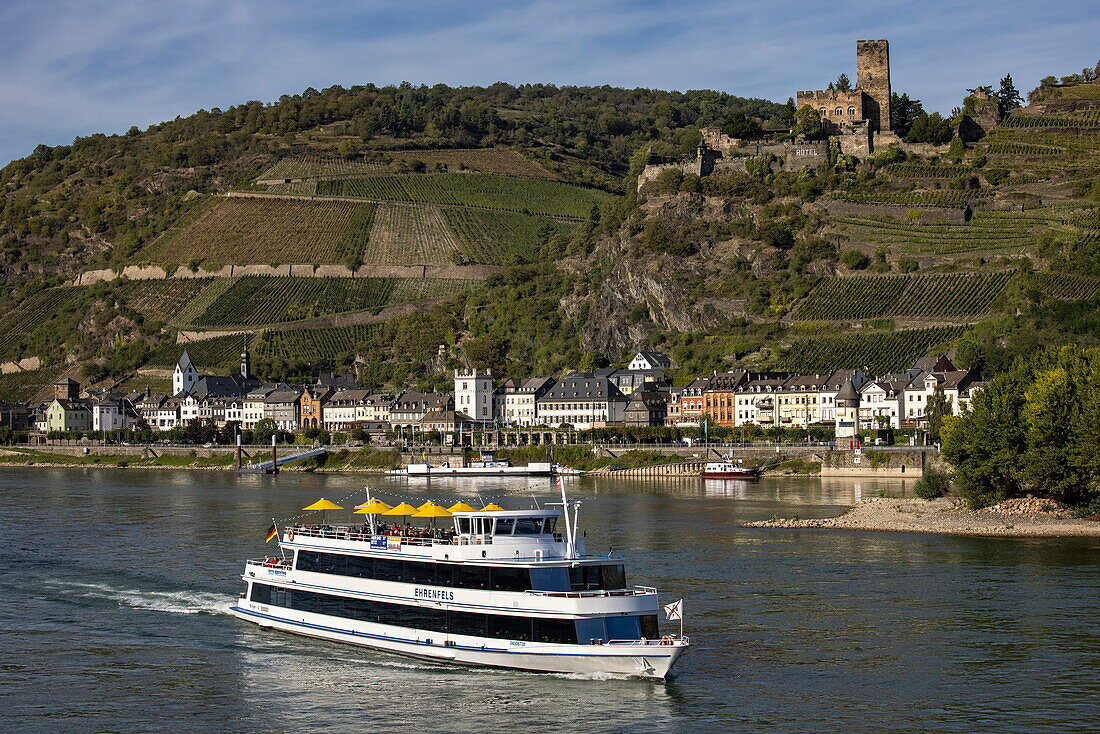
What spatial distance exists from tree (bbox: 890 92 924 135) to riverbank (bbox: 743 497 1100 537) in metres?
80.0

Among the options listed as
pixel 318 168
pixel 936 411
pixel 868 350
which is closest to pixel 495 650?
pixel 936 411

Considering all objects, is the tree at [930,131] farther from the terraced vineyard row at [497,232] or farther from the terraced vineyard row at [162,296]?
the terraced vineyard row at [162,296]

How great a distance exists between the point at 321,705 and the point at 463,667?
12.4 ft

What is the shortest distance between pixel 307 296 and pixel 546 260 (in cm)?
2707

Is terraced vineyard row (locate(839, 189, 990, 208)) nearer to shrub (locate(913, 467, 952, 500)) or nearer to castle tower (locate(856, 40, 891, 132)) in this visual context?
castle tower (locate(856, 40, 891, 132))

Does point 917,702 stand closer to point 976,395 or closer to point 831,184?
point 976,395

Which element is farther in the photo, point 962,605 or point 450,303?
point 450,303

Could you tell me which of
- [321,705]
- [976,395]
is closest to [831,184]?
[976,395]

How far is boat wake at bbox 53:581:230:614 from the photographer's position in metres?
38.8

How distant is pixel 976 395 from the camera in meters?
58.9

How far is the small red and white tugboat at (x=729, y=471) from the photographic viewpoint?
84.2 metres

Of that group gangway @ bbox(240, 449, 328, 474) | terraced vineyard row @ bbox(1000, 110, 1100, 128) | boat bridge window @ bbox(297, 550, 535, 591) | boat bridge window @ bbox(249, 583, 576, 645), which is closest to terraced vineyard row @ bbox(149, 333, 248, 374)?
gangway @ bbox(240, 449, 328, 474)

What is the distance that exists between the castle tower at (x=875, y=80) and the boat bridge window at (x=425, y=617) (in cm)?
10254

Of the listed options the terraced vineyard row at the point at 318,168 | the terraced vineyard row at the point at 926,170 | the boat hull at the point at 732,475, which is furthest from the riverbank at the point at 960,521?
the terraced vineyard row at the point at 318,168
